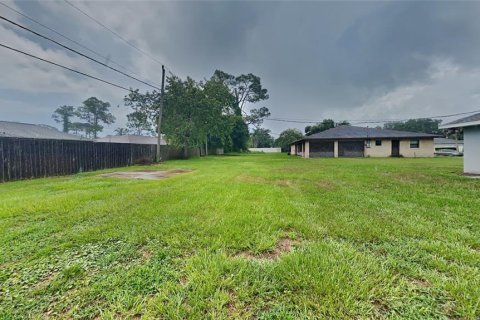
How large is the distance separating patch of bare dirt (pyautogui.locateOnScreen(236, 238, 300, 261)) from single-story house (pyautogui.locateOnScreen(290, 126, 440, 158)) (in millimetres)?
22681

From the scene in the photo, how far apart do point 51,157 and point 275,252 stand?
36.2 ft

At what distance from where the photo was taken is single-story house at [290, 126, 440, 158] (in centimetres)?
2300

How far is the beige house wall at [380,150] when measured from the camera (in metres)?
23.4

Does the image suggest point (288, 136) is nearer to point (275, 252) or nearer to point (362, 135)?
point (362, 135)

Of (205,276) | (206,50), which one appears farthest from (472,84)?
(205,276)

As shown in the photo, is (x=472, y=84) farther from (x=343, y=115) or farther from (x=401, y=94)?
(x=343, y=115)

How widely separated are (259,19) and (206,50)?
460 centimetres

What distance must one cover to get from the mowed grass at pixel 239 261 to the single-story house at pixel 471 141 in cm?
637

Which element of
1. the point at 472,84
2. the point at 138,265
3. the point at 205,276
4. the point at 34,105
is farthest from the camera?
the point at 34,105

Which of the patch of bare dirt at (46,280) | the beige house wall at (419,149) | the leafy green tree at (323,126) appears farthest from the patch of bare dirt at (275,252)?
the leafy green tree at (323,126)

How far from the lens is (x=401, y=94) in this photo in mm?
28891

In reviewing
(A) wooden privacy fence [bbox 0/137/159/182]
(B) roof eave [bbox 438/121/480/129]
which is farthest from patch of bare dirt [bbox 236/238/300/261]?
(A) wooden privacy fence [bbox 0/137/159/182]

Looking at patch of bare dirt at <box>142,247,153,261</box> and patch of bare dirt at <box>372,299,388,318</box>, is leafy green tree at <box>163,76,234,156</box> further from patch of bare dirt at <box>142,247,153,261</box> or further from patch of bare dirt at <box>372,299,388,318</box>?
patch of bare dirt at <box>372,299,388,318</box>

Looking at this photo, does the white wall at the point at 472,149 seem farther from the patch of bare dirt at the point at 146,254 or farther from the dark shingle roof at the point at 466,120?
the patch of bare dirt at the point at 146,254
